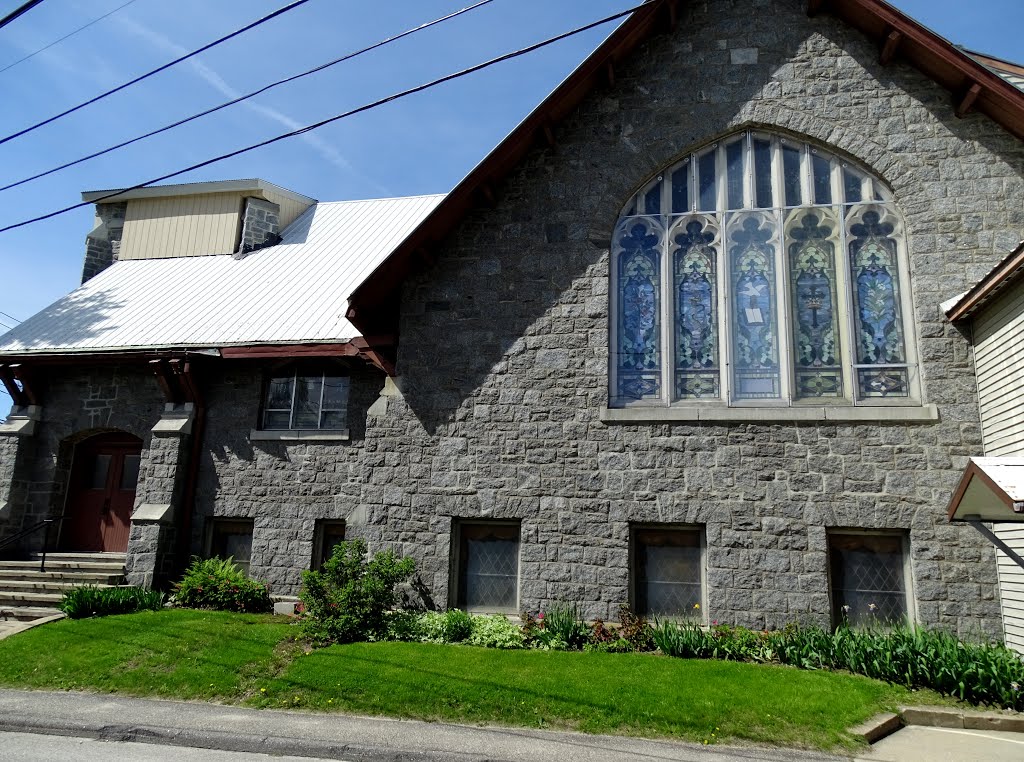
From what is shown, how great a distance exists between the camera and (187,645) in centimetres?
1016

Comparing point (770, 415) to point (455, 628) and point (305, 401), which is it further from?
point (305, 401)

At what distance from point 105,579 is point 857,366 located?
12.8m

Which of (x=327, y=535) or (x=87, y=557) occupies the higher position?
(x=327, y=535)

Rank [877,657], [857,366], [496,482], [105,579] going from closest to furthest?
[877,657] < [857,366] < [496,482] < [105,579]

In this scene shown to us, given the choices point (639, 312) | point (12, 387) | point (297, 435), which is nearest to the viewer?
point (639, 312)

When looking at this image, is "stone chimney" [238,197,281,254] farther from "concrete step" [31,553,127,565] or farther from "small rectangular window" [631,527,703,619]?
"small rectangular window" [631,527,703,619]

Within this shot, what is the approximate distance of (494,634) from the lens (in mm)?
10344

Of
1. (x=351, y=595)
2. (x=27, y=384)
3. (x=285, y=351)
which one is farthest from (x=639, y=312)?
(x=27, y=384)

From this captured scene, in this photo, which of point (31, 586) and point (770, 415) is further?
point (31, 586)

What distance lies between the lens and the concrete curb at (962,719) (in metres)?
7.46

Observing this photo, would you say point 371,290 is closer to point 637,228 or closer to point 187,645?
point 637,228

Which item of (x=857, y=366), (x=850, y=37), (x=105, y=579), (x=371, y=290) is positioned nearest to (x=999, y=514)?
(x=857, y=366)

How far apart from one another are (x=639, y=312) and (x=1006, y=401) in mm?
4865

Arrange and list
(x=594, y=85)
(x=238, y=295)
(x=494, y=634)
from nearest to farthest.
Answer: (x=494, y=634) → (x=594, y=85) → (x=238, y=295)
